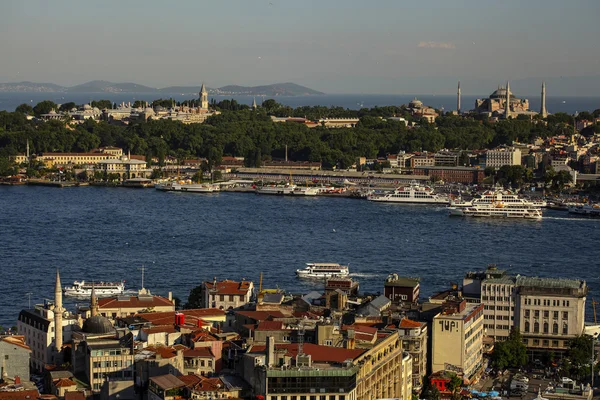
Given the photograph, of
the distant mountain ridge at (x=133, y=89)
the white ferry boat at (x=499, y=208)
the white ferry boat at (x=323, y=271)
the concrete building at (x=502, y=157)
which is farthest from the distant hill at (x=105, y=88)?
the white ferry boat at (x=323, y=271)

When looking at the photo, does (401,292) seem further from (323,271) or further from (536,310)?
(323,271)

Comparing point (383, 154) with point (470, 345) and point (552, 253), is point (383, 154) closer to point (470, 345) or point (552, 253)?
point (552, 253)

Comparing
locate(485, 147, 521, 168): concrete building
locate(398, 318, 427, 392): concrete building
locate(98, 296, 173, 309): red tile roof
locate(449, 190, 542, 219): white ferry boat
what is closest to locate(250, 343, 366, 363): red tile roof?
locate(398, 318, 427, 392): concrete building

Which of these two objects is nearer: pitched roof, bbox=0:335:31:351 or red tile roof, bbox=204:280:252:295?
pitched roof, bbox=0:335:31:351

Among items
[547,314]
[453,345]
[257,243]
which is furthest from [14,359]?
[257,243]

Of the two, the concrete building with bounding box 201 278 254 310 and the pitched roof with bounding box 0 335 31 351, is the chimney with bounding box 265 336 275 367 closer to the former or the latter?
the pitched roof with bounding box 0 335 31 351

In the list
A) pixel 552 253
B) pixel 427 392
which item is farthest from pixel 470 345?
pixel 552 253
